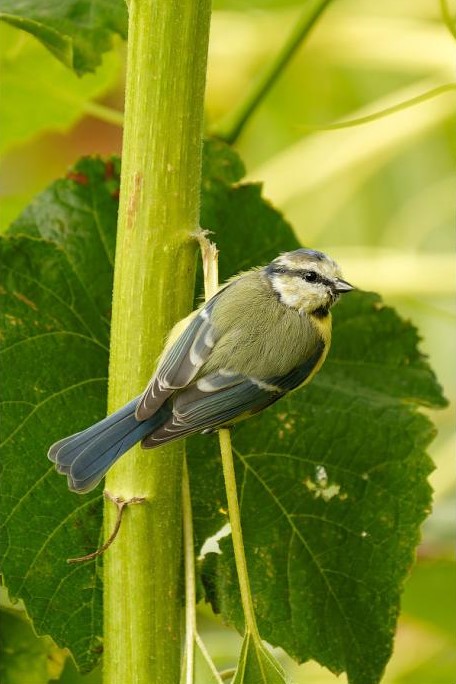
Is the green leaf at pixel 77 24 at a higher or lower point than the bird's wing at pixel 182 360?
higher

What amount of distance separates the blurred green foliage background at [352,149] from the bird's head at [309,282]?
0.23 metres

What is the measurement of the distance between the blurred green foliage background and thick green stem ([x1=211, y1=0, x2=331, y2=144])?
0.20ft

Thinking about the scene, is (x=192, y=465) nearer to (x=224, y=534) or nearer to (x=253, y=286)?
(x=224, y=534)

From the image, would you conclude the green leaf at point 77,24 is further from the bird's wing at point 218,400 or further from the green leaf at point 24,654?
the green leaf at point 24,654

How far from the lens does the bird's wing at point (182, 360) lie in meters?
1.27

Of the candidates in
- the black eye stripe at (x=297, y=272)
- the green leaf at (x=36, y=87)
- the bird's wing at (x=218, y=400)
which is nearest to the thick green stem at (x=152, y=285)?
the bird's wing at (x=218, y=400)

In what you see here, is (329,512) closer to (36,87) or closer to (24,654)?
(24,654)

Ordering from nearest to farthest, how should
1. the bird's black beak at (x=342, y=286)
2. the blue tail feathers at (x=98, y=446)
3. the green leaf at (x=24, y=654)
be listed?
1. the blue tail feathers at (x=98, y=446)
2. the green leaf at (x=24, y=654)
3. the bird's black beak at (x=342, y=286)

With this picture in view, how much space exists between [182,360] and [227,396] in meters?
0.09

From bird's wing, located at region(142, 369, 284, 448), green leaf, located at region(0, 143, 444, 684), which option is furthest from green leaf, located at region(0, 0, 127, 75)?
bird's wing, located at region(142, 369, 284, 448)

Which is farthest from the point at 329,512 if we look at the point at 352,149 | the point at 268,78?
the point at 352,149

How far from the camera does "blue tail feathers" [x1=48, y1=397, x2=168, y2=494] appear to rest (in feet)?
3.87

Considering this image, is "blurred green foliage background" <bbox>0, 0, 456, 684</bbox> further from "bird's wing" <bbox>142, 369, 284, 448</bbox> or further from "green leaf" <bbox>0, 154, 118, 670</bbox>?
"bird's wing" <bbox>142, 369, 284, 448</bbox>

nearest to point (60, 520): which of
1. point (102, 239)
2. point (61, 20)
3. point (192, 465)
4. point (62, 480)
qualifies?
point (62, 480)
